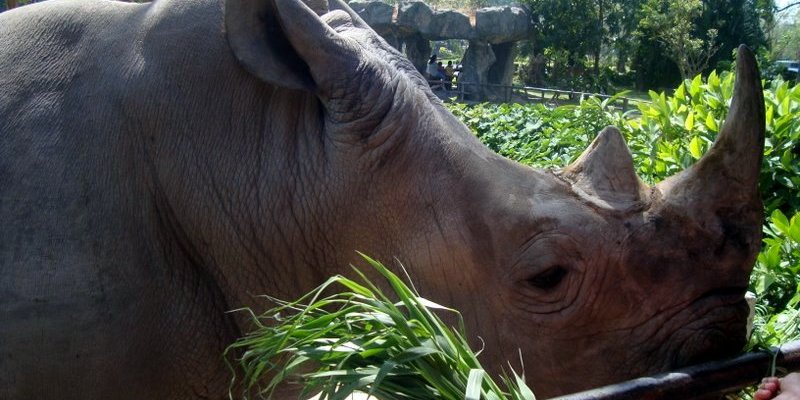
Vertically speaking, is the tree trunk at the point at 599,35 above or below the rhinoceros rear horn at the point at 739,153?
below

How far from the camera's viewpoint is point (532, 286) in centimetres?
280

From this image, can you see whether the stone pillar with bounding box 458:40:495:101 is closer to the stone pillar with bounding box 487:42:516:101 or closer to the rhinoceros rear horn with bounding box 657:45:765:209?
the stone pillar with bounding box 487:42:516:101

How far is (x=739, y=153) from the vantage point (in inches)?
105

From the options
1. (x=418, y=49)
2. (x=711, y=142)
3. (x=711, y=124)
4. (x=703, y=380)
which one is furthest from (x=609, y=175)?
(x=418, y=49)

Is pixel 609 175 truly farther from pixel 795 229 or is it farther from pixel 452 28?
pixel 452 28

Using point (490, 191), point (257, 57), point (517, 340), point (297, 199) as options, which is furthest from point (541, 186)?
point (257, 57)

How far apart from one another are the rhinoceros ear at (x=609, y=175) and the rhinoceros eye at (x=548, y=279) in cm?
25

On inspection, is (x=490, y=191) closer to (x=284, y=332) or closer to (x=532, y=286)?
(x=532, y=286)

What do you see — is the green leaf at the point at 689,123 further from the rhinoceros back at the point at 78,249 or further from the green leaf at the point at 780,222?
the rhinoceros back at the point at 78,249

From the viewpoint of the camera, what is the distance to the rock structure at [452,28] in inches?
1375

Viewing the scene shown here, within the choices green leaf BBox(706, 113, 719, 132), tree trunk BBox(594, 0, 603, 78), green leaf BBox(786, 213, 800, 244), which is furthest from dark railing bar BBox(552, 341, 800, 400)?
tree trunk BBox(594, 0, 603, 78)

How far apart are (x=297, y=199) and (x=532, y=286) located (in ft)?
2.88

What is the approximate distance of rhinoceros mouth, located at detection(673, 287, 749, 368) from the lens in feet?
8.55

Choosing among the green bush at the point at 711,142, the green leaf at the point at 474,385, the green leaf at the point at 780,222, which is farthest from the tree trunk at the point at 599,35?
the green leaf at the point at 474,385
